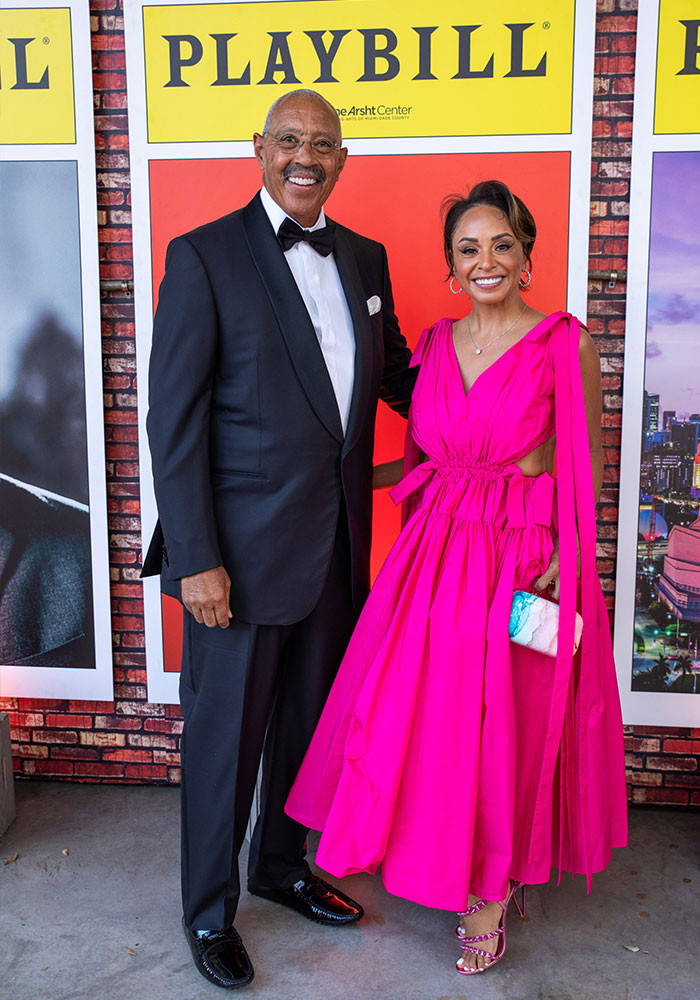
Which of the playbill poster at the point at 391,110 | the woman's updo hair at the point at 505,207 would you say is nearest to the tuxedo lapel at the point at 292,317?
the woman's updo hair at the point at 505,207

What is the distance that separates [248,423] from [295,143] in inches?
28.5

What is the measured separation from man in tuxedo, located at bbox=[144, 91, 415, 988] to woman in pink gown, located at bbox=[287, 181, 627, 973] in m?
0.20

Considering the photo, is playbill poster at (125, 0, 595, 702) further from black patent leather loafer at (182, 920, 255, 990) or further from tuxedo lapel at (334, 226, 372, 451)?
black patent leather loafer at (182, 920, 255, 990)

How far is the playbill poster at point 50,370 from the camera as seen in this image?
2.95 metres

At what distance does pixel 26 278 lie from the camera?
305cm

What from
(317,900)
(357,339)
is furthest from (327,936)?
(357,339)

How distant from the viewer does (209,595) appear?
213 centimetres

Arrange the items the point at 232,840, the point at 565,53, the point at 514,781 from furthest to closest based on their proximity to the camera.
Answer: the point at 565,53 → the point at 232,840 → the point at 514,781

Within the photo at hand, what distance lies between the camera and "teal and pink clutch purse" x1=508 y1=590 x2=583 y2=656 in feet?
6.93

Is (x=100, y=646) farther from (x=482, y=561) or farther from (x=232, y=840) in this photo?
(x=482, y=561)

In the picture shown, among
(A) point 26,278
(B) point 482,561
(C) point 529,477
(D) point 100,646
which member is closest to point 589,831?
(B) point 482,561

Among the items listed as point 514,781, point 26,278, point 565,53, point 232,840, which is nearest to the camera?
point 514,781

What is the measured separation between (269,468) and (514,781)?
3.27ft

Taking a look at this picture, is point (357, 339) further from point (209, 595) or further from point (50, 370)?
point (50, 370)
